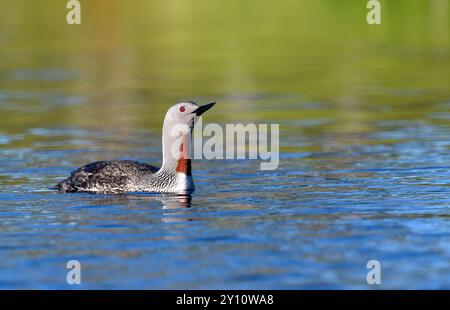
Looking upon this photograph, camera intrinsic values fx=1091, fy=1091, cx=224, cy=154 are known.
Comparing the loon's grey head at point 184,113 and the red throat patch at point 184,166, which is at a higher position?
the loon's grey head at point 184,113

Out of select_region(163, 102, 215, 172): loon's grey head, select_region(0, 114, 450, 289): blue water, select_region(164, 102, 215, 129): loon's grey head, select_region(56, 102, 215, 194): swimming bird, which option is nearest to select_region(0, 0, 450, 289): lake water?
select_region(0, 114, 450, 289): blue water

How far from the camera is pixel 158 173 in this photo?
13406 millimetres

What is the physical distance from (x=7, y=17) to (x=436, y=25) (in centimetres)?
1750

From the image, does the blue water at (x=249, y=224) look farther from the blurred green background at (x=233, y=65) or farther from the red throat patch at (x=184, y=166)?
the blurred green background at (x=233, y=65)

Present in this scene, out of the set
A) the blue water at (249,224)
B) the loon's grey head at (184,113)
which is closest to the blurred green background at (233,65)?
the blue water at (249,224)

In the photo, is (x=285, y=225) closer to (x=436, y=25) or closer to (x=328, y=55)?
(x=328, y=55)

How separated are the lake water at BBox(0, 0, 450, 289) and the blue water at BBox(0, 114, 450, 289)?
29 millimetres

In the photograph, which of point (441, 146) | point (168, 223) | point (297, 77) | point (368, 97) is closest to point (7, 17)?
point (297, 77)

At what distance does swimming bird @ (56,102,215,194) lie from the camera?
13266 millimetres

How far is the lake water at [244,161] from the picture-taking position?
378 inches

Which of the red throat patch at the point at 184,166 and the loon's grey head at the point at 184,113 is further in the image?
the loon's grey head at the point at 184,113

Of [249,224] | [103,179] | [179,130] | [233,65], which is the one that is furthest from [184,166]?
[233,65]

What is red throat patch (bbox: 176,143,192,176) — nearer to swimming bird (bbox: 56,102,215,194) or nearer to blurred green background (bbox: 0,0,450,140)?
swimming bird (bbox: 56,102,215,194)

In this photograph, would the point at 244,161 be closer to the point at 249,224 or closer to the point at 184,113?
the point at 184,113
